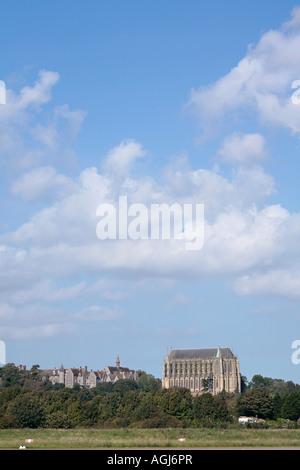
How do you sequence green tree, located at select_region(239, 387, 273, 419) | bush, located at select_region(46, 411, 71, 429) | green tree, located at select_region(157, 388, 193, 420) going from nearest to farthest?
bush, located at select_region(46, 411, 71, 429) → green tree, located at select_region(157, 388, 193, 420) → green tree, located at select_region(239, 387, 273, 419)

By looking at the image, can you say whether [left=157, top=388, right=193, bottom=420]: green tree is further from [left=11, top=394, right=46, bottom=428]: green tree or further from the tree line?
[left=11, top=394, right=46, bottom=428]: green tree

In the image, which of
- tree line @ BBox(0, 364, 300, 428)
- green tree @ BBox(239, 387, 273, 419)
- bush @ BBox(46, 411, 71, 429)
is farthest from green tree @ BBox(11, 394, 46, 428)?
green tree @ BBox(239, 387, 273, 419)

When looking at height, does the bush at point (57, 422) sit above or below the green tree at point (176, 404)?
below

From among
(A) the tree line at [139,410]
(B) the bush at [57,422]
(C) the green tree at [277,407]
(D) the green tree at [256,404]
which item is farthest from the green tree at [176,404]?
(C) the green tree at [277,407]

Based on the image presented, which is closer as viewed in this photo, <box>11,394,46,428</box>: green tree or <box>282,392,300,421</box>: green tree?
<box>11,394,46,428</box>: green tree

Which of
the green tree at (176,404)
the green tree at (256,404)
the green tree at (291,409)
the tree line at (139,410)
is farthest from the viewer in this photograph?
the green tree at (291,409)

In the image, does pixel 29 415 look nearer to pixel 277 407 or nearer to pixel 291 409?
pixel 291 409

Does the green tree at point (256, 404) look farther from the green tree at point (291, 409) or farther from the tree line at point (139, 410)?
the green tree at point (291, 409)

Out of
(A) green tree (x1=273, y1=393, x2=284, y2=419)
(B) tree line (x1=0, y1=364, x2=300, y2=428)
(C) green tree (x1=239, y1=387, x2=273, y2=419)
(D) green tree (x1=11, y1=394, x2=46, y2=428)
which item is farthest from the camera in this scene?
(A) green tree (x1=273, y1=393, x2=284, y2=419)
